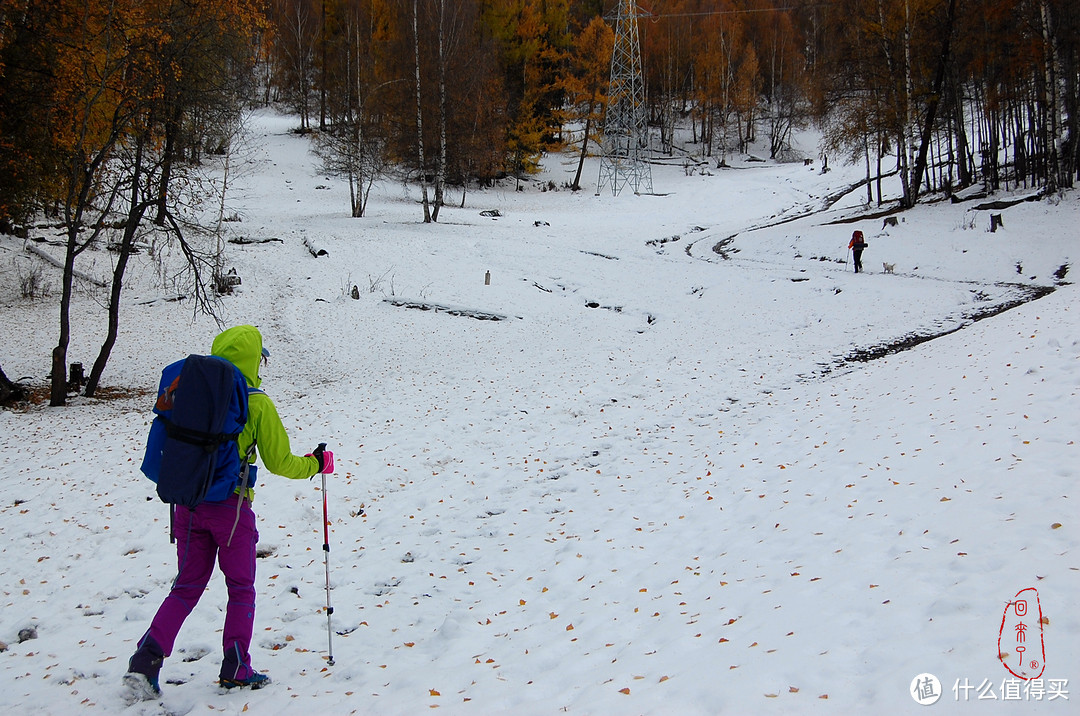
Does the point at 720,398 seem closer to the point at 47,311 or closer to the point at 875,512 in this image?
the point at 875,512

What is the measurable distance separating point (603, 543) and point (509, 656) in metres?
2.19

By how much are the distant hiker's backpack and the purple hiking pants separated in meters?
0.17

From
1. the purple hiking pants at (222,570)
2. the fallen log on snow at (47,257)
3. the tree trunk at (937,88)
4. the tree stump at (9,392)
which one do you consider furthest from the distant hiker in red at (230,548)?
the tree trunk at (937,88)

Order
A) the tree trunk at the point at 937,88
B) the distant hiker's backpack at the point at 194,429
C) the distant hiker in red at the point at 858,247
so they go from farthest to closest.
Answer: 1. the tree trunk at the point at 937,88
2. the distant hiker in red at the point at 858,247
3. the distant hiker's backpack at the point at 194,429

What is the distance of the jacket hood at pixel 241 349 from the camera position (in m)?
4.00

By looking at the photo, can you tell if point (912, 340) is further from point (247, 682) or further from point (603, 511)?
point (247, 682)

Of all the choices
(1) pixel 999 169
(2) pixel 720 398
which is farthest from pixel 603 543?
(1) pixel 999 169

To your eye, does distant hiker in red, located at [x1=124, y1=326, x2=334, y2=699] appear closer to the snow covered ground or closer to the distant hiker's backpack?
the distant hiker's backpack

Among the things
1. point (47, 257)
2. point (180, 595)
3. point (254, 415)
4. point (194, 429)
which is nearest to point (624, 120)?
point (47, 257)

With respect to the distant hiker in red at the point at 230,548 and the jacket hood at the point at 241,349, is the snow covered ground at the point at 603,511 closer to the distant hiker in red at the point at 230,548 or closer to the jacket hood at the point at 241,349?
the distant hiker in red at the point at 230,548

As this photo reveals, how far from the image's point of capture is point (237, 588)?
405 centimetres

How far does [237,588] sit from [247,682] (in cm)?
65

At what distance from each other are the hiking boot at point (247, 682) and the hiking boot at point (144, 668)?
41 cm

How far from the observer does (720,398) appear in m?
11.5
